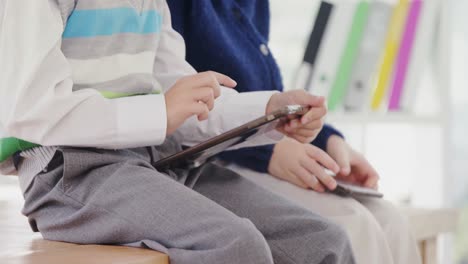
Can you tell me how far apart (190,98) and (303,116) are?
7.3 inches

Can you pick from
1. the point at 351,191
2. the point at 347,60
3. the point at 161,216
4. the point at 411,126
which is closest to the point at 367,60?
the point at 347,60

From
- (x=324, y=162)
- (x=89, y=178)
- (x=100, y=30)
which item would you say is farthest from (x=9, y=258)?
(x=324, y=162)

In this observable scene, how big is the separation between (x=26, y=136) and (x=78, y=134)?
0.05 m

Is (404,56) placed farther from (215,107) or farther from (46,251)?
(46,251)

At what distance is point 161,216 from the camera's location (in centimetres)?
80

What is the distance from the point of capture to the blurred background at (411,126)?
6.14 feet

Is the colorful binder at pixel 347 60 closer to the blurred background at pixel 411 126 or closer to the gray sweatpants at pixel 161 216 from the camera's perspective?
the blurred background at pixel 411 126

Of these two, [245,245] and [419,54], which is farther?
[419,54]

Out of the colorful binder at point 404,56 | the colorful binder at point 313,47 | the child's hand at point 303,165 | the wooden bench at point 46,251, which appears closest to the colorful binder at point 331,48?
the colorful binder at point 313,47

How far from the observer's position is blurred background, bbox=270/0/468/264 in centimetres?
187

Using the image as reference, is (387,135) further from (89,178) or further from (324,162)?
Answer: (89,178)

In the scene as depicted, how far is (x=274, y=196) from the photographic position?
101cm

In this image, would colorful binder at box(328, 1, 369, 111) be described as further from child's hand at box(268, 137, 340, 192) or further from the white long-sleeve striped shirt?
the white long-sleeve striped shirt

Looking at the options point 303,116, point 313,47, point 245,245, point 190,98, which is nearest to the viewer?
point 245,245
